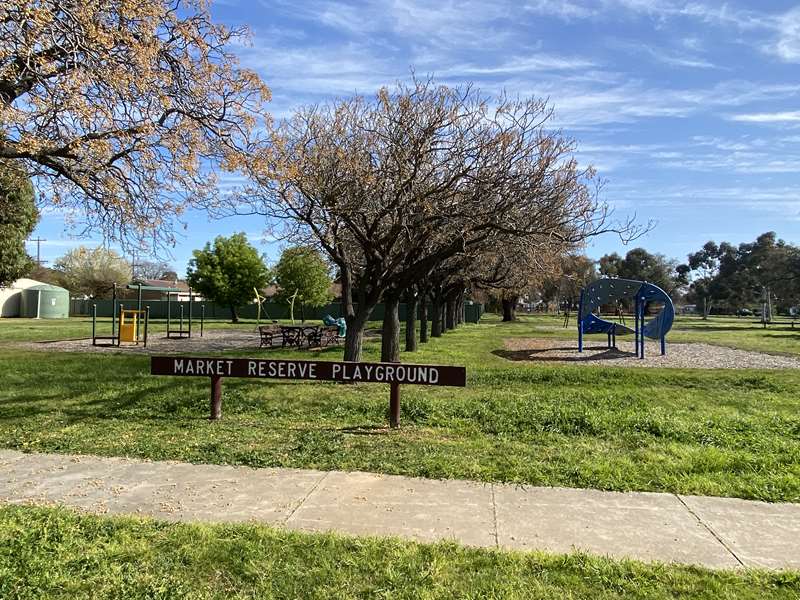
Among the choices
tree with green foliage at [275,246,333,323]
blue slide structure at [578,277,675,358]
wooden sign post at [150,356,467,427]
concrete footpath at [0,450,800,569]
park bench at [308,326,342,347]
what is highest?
tree with green foliage at [275,246,333,323]

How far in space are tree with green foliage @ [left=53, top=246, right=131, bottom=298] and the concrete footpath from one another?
70.4 m

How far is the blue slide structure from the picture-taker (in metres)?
20.4

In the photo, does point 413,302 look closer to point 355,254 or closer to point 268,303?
point 355,254

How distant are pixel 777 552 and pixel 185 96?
8408mm

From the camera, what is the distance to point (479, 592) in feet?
11.3

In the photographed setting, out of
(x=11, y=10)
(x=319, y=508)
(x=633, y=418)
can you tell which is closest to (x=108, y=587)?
(x=319, y=508)

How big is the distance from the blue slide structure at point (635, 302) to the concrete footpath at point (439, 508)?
51.1 feet

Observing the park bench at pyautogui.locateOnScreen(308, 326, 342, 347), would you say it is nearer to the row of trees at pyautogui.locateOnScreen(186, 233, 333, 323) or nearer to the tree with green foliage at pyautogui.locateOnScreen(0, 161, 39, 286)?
the tree with green foliage at pyautogui.locateOnScreen(0, 161, 39, 286)

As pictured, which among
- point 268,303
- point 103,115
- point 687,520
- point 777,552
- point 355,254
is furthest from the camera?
point 268,303

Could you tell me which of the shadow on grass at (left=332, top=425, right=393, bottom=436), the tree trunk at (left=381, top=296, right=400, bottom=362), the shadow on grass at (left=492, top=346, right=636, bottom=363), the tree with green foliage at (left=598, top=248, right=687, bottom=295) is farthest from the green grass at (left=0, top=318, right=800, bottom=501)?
the tree with green foliage at (left=598, top=248, right=687, bottom=295)

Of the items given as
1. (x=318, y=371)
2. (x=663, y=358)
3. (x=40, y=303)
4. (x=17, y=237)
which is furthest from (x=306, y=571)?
(x=40, y=303)

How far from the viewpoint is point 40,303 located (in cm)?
5872

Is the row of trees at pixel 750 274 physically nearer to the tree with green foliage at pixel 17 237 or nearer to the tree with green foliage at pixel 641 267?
the tree with green foliage at pixel 641 267

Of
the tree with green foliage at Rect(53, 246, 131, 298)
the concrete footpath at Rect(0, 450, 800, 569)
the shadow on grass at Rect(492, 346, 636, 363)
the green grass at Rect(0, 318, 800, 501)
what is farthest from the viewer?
the tree with green foliage at Rect(53, 246, 131, 298)
